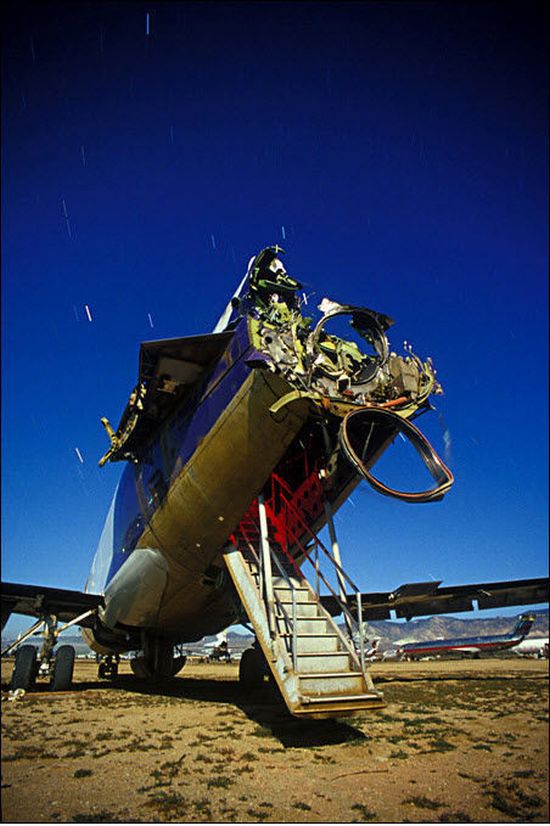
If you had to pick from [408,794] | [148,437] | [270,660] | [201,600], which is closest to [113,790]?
[270,660]

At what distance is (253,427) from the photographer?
8.16 metres

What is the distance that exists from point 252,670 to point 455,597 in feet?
24.4

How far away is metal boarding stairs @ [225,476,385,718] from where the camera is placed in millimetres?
6523

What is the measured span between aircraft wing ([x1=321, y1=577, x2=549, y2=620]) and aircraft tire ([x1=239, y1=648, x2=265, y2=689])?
3162 mm

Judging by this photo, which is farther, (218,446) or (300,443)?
(300,443)

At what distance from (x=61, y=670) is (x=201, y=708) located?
4.79 meters

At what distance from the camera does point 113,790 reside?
4.85 meters

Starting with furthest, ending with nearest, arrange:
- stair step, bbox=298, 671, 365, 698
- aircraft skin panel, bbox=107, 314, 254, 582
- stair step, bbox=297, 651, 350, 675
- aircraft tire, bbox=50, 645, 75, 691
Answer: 1. aircraft tire, bbox=50, 645, 75, 691
2. aircraft skin panel, bbox=107, 314, 254, 582
3. stair step, bbox=297, 651, 350, 675
4. stair step, bbox=298, 671, 365, 698

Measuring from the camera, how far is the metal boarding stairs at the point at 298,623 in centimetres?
652

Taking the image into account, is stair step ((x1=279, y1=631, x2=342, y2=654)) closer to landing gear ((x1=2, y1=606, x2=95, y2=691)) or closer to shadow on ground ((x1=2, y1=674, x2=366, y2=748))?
shadow on ground ((x1=2, y1=674, x2=366, y2=748))

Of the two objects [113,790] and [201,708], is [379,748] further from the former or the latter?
[201,708]

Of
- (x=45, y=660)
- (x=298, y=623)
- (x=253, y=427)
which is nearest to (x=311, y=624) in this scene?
(x=298, y=623)

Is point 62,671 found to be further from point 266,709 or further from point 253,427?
point 253,427

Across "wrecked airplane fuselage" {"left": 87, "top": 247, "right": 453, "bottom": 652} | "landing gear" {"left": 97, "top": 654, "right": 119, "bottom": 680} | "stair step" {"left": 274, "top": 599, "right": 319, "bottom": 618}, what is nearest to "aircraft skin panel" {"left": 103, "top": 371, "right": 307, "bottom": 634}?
"wrecked airplane fuselage" {"left": 87, "top": 247, "right": 453, "bottom": 652}
